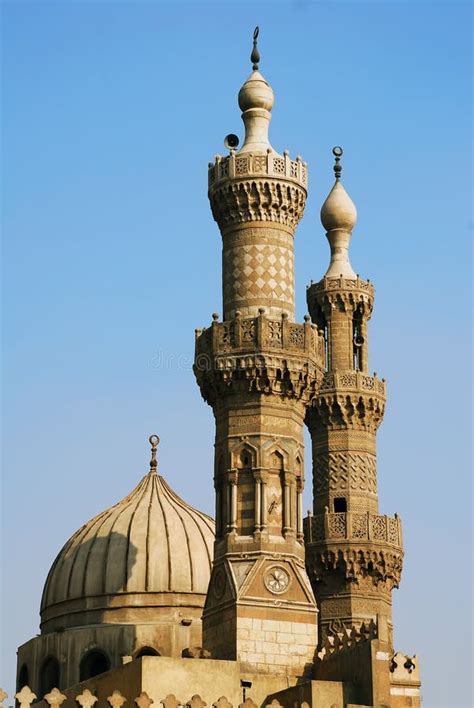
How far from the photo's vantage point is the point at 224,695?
29.7 m

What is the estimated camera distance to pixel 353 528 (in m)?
39.1

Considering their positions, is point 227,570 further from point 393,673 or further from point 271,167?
point 271,167

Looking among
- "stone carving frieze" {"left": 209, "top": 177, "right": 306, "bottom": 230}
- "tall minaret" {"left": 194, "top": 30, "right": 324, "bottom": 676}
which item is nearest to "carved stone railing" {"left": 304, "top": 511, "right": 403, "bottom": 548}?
"tall minaret" {"left": 194, "top": 30, "right": 324, "bottom": 676}

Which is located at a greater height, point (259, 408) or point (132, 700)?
point (259, 408)

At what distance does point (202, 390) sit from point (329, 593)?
26.8ft

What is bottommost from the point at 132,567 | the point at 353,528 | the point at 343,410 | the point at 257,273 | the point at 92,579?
the point at 92,579

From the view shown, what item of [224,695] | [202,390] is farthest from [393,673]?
[202,390]

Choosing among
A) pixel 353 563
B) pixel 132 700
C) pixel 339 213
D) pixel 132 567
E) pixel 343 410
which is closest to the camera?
pixel 132 700

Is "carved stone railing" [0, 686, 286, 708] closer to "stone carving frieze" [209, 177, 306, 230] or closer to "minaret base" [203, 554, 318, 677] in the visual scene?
"minaret base" [203, 554, 318, 677]

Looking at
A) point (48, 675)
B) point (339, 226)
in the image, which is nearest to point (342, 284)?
point (339, 226)

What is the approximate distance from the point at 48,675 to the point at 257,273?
11677mm

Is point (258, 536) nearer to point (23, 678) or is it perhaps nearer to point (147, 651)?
point (147, 651)

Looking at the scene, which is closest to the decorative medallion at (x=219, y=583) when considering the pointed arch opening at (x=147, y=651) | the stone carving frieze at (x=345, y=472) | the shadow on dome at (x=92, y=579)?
the pointed arch opening at (x=147, y=651)

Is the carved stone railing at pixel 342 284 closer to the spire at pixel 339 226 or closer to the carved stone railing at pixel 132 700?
the spire at pixel 339 226
